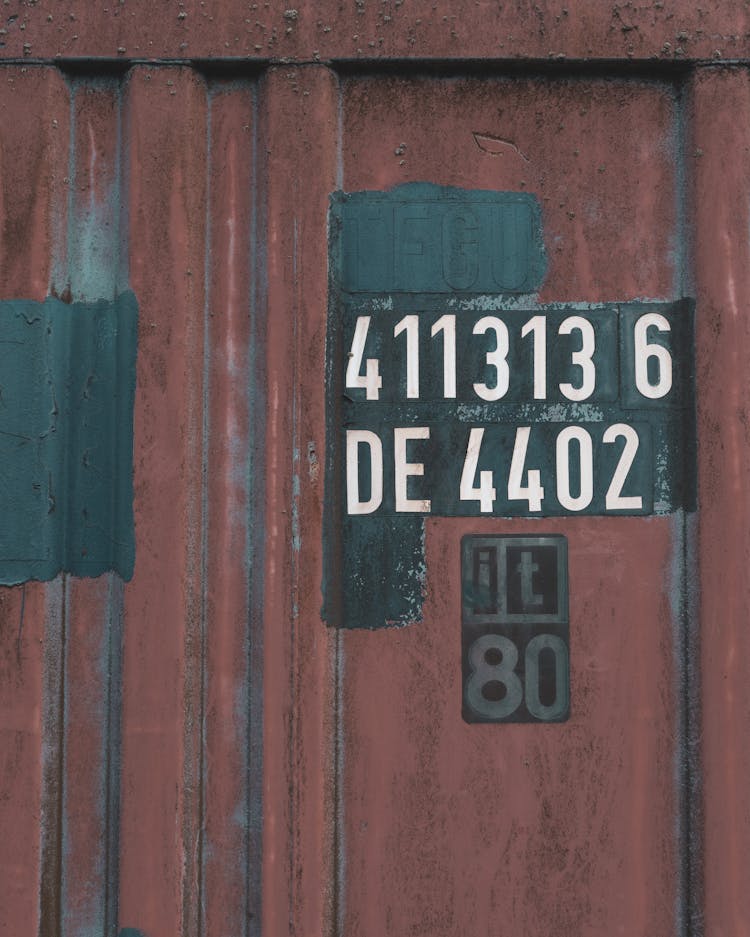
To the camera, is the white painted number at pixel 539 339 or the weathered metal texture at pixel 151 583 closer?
the weathered metal texture at pixel 151 583

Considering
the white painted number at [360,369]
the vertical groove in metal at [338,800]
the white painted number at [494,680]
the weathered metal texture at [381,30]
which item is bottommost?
the vertical groove in metal at [338,800]

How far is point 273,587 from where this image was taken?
136cm

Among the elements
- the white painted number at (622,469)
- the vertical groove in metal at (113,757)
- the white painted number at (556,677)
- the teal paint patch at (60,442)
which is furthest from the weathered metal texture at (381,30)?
the white painted number at (556,677)

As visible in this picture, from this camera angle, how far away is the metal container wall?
1.35 metres

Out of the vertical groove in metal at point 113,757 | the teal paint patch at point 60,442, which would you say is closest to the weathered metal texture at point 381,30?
the teal paint patch at point 60,442

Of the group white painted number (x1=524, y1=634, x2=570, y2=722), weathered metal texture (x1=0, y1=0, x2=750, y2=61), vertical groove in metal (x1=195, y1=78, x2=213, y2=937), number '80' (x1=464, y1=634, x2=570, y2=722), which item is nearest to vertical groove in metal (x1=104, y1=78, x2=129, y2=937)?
vertical groove in metal (x1=195, y1=78, x2=213, y2=937)

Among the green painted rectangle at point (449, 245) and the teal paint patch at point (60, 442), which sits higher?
the green painted rectangle at point (449, 245)

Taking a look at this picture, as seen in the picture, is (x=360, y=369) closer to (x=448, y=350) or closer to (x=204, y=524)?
(x=448, y=350)

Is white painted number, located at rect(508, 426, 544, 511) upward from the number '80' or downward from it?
upward

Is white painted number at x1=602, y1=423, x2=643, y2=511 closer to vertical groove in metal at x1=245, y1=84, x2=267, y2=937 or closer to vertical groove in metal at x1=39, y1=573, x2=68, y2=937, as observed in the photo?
vertical groove in metal at x1=245, y1=84, x2=267, y2=937

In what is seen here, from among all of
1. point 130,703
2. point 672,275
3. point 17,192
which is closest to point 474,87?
point 672,275

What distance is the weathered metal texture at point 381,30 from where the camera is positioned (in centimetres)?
141

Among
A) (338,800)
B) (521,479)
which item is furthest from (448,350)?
(338,800)

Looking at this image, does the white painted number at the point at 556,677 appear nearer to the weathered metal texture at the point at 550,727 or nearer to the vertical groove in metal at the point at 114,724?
the weathered metal texture at the point at 550,727
